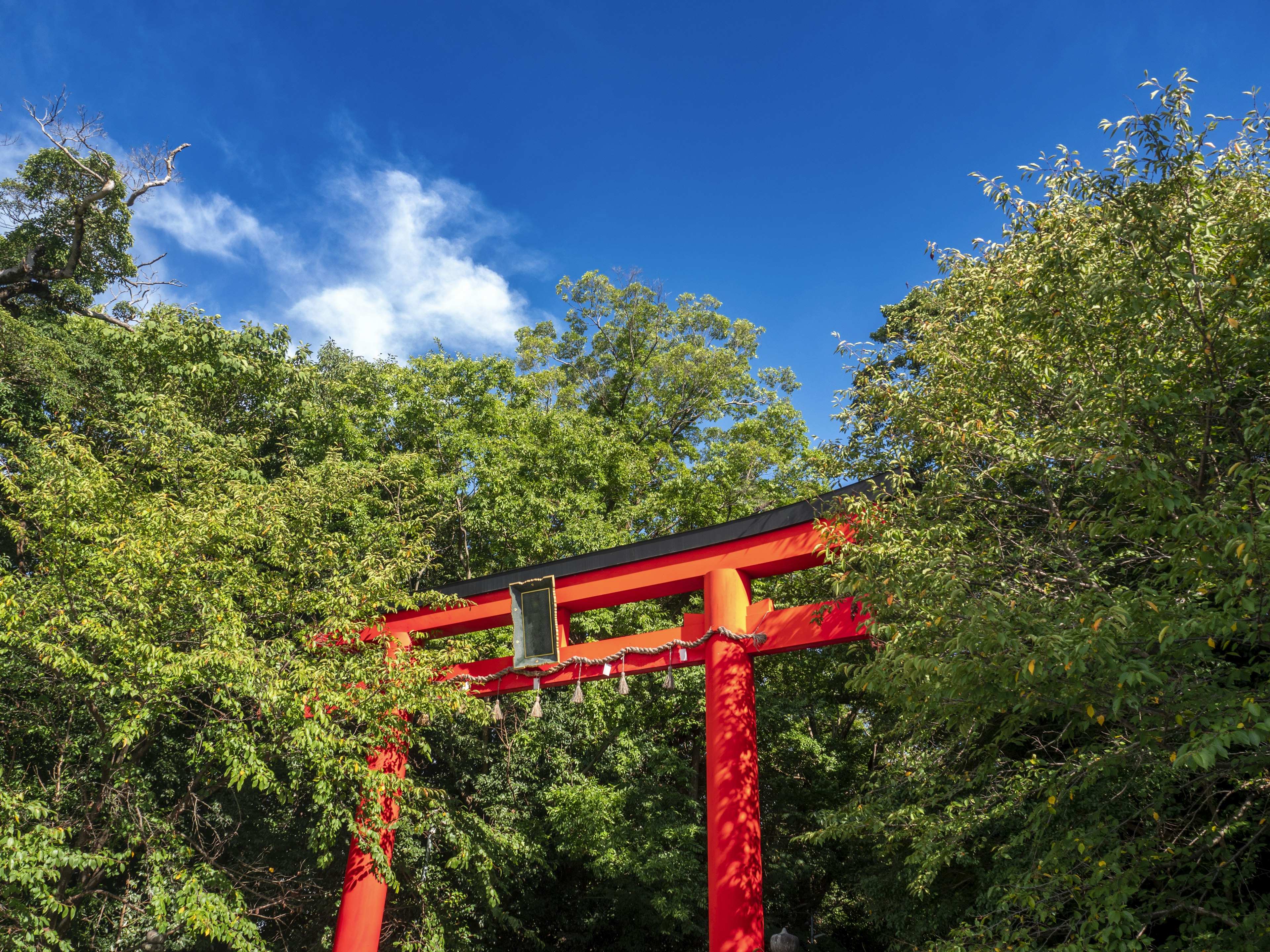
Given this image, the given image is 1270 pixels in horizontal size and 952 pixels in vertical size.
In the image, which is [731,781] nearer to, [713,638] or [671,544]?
[713,638]

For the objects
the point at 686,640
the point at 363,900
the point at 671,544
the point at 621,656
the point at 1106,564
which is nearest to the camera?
the point at 1106,564

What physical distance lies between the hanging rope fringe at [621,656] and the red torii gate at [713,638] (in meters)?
0.02

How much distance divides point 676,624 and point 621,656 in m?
5.08

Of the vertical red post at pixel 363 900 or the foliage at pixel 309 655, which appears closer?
the foliage at pixel 309 655

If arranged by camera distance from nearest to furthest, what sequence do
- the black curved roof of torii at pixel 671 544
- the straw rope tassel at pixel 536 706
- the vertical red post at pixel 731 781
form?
the vertical red post at pixel 731 781
the black curved roof of torii at pixel 671 544
the straw rope tassel at pixel 536 706

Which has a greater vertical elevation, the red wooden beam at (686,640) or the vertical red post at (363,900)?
the red wooden beam at (686,640)

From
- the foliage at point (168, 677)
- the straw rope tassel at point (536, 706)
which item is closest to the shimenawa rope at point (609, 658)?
the straw rope tassel at point (536, 706)

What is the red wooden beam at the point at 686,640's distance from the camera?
17.5ft

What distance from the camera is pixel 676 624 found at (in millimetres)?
11453

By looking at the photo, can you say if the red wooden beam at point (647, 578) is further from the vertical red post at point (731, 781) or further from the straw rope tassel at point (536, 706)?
the straw rope tassel at point (536, 706)

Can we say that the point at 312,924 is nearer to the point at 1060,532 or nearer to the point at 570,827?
the point at 570,827

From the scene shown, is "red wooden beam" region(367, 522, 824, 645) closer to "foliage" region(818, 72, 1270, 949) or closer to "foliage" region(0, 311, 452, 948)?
"foliage" region(0, 311, 452, 948)

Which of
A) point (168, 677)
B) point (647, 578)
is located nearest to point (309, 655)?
point (168, 677)

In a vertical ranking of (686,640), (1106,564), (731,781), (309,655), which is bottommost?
(731,781)
